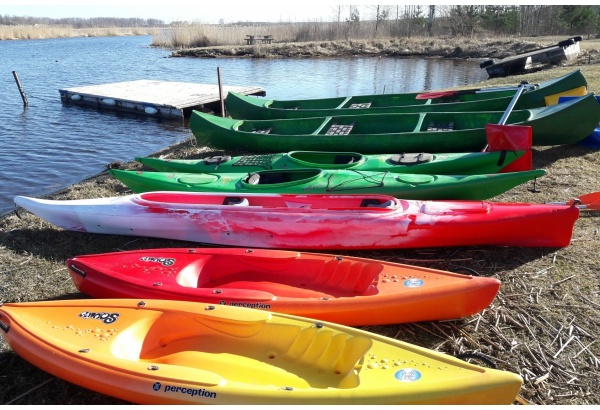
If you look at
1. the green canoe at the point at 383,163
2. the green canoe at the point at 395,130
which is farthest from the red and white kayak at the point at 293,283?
the green canoe at the point at 395,130

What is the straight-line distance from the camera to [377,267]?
12.8 ft

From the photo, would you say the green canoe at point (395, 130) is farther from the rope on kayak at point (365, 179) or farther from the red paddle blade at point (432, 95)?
the red paddle blade at point (432, 95)

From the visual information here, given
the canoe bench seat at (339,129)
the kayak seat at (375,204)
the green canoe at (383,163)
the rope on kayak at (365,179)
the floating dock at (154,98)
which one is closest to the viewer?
the kayak seat at (375,204)

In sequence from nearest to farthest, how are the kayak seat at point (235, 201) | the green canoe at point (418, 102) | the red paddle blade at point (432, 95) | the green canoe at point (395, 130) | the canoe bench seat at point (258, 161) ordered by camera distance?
the kayak seat at point (235, 201)
the canoe bench seat at point (258, 161)
the green canoe at point (395, 130)
the green canoe at point (418, 102)
the red paddle blade at point (432, 95)

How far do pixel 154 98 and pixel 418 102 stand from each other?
9144mm

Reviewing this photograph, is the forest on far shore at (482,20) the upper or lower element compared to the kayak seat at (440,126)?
upper

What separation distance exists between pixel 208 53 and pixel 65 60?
916cm

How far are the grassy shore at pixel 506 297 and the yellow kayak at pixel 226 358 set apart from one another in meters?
0.30

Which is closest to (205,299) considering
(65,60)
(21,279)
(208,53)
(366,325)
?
(366,325)

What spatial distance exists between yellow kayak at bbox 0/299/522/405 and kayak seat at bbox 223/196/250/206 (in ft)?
5.75

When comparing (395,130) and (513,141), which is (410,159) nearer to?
(513,141)

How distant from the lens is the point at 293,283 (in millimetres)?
4125

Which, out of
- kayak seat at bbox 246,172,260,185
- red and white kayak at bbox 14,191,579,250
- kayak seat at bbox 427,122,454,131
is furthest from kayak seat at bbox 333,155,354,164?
kayak seat at bbox 427,122,454,131

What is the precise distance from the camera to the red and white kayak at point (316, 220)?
14.6 feet
